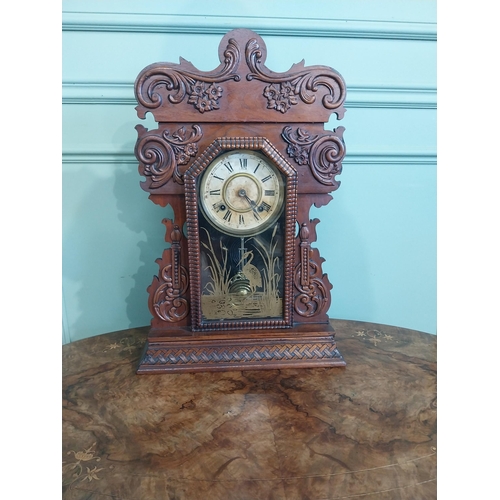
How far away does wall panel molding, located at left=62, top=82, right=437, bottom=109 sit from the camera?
127cm

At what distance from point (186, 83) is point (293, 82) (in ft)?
0.76

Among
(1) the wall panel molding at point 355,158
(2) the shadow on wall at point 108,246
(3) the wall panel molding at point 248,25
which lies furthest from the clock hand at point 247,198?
(3) the wall panel molding at point 248,25

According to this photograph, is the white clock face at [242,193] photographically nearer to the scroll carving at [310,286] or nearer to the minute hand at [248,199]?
the minute hand at [248,199]

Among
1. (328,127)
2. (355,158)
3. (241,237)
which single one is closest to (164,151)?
(241,237)

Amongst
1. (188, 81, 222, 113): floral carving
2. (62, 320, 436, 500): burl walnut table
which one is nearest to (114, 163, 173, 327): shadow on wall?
(62, 320, 436, 500): burl walnut table

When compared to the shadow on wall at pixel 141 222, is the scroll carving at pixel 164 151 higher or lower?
higher

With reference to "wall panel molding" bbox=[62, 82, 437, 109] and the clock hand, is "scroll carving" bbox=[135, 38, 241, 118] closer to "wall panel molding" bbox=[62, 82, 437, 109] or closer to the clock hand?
the clock hand

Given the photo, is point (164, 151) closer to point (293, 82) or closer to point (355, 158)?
point (293, 82)

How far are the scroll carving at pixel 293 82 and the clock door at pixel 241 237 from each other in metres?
0.10

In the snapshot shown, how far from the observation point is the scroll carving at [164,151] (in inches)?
36.9

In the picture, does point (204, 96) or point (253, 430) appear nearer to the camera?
point (253, 430)

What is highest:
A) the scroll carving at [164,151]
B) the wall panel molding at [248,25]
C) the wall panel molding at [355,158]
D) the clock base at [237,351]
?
the wall panel molding at [248,25]

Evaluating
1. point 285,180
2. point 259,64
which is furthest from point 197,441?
point 259,64

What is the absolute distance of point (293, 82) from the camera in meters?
0.94
